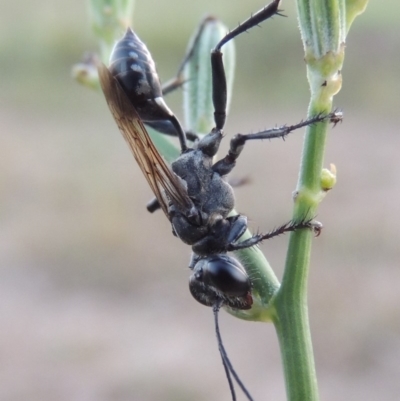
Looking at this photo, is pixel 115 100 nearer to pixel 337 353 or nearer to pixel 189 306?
pixel 337 353

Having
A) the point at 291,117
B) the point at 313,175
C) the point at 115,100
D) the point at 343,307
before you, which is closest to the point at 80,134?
the point at 291,117

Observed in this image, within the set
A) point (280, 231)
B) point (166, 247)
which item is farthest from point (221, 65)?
point (166, 247)

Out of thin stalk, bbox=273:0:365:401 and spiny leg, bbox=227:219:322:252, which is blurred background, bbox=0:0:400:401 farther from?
thin stalk, bbox=273:0:365:401

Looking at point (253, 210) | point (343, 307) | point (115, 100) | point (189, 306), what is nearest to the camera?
point (115, 100)

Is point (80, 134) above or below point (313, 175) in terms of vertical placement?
above

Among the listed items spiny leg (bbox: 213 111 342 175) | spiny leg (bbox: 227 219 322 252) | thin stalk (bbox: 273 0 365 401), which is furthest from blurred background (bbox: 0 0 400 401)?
thin stalk (bbox: 273 0 365 401)

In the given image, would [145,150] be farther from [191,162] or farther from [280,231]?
[280,231]
